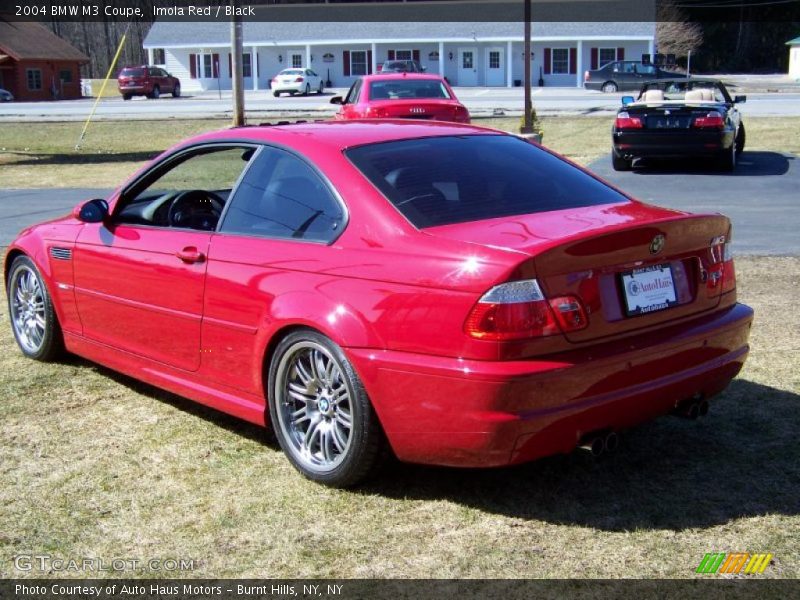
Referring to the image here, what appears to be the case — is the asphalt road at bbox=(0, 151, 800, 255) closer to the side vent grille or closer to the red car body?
the red car body

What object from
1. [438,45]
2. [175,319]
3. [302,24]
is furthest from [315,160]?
[302,24]

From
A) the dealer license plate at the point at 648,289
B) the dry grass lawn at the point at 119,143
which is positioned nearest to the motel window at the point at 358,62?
the dry grass lawn at the point at 119,143

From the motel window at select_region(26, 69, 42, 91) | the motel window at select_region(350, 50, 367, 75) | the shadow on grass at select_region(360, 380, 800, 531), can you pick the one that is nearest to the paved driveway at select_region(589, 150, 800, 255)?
the shadow on grass at select_region(360, 380, 800, 531)

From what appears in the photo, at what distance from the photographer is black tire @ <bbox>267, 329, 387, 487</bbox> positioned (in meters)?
3.95

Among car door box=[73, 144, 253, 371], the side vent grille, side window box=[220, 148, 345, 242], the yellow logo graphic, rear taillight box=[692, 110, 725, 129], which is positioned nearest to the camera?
the yellow logo graphic

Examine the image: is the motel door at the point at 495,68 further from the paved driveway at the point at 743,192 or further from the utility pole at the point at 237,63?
the paved driveway at the point at 743,192

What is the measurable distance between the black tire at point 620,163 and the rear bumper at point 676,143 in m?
0.44

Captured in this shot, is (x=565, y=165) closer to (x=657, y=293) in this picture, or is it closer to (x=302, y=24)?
(x=657, y=293)

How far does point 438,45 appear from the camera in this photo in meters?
62.6

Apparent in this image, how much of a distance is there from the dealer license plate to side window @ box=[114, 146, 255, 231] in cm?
200

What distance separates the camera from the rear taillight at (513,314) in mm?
3543

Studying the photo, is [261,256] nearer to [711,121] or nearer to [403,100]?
[711,121]

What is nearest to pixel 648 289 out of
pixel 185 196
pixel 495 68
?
pixel 185 196

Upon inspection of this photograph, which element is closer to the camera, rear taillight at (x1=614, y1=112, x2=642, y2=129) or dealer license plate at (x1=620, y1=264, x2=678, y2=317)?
dealer license plate at (x1=620, y1=264, x2=678, y2=317)
